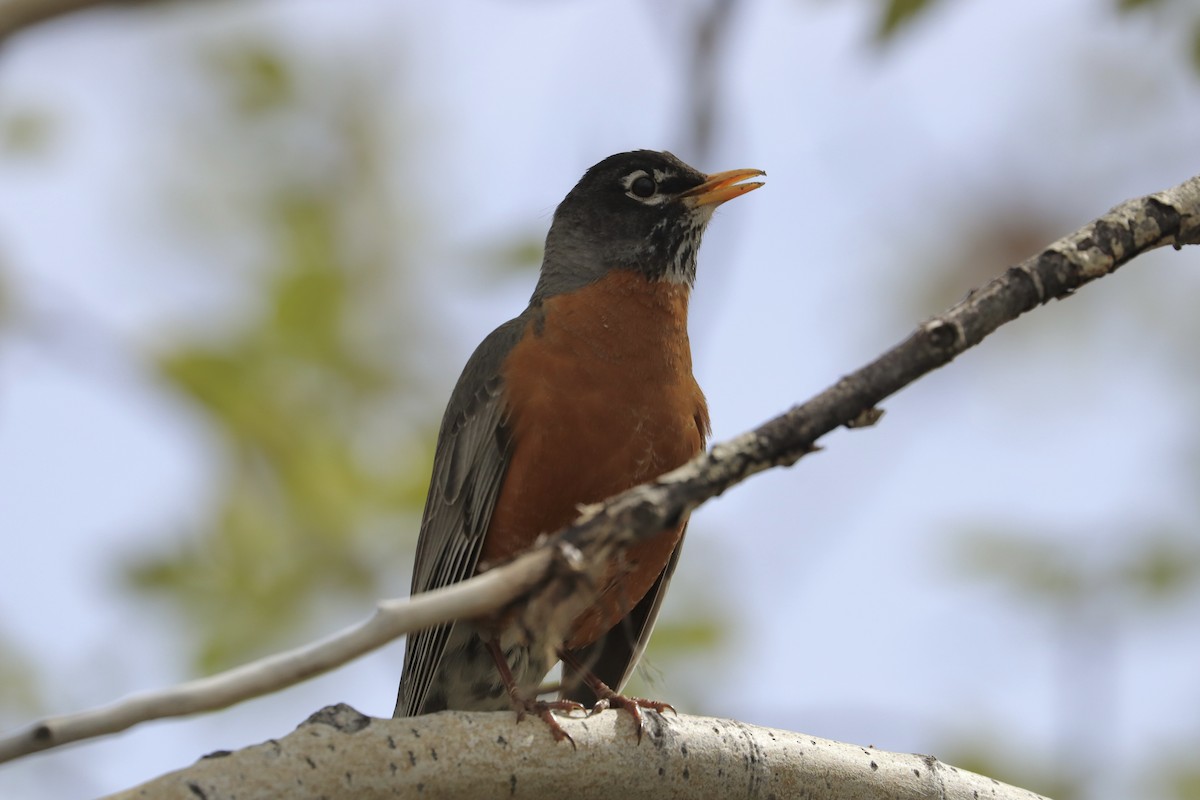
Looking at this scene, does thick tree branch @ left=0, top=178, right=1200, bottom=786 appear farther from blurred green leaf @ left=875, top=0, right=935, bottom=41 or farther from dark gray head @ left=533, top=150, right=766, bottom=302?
dark gray head @ left=533, top=150, right=766, bottom=302

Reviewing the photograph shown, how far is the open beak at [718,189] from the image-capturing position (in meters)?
5.72

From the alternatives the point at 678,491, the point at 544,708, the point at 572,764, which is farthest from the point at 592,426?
the point at 678,491

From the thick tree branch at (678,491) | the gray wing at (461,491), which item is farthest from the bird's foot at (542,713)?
the gray wing at (461,491)

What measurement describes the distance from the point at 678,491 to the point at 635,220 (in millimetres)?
3479

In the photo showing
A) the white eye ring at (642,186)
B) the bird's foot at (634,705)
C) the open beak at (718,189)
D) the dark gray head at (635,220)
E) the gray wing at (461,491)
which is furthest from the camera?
the white eye ring at (642,186)

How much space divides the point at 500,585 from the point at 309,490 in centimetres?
361

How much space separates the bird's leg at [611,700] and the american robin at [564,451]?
1cm

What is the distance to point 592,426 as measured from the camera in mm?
4543

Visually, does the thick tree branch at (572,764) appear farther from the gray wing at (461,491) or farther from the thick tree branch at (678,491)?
the gray wing at (461,491)

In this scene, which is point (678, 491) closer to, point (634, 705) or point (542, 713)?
point (542, 713)

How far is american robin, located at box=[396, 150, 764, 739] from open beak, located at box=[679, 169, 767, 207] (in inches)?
5.2

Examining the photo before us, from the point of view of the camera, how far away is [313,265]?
617 centimetres

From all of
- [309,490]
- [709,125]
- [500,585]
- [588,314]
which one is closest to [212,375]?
[309,490]

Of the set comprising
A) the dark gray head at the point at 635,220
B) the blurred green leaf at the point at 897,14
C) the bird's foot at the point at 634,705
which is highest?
the dark gray head at the point at 635,220
